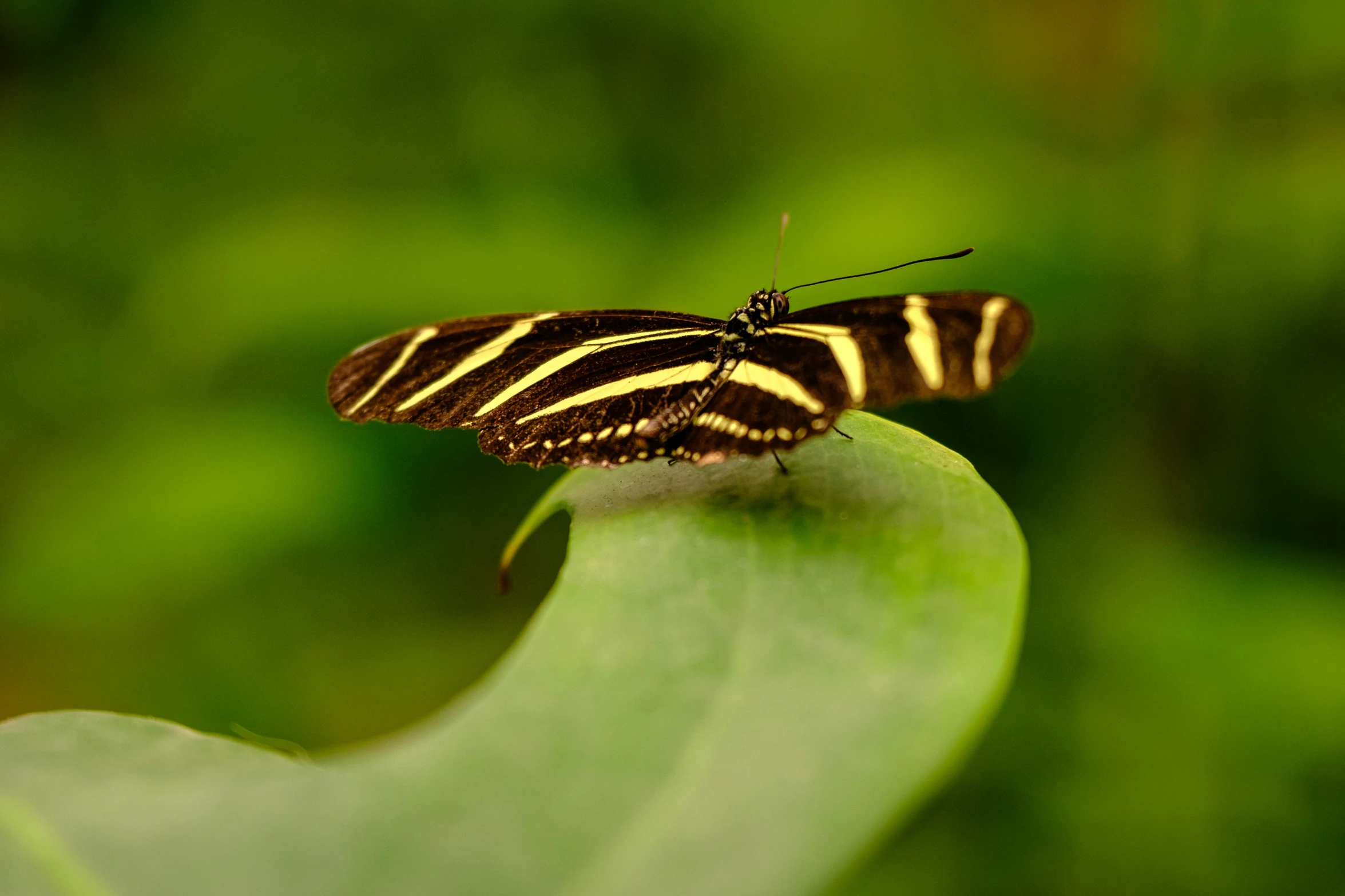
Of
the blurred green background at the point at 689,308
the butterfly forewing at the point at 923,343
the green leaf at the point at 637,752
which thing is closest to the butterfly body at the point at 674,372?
the butterfly forewing at the point at 923,343

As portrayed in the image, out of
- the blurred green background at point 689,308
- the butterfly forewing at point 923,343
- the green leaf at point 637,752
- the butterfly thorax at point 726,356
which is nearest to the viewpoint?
the green leaf at point 637,752

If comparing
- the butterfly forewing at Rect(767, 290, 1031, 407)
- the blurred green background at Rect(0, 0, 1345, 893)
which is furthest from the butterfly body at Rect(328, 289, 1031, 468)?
the blurred green background at Rect(0, 0, 1345, 893)

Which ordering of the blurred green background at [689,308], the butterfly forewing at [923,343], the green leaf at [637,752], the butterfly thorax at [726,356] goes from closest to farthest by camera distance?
the green leaf at [637,752] < the butterfly forewing at [923,343] < the butterfly thorax at [726,356] < the blurred green background at [689,308]

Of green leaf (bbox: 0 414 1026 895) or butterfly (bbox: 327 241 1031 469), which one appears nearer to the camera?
green leaf (bbox: 0 414 1026 895)

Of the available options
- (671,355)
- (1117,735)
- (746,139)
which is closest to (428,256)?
(746,139)

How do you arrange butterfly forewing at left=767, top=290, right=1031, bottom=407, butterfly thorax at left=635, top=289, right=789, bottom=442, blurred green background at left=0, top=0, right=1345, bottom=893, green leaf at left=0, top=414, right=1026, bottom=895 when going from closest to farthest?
1. green leaf at left=0, top=414, right=1026, bottom=895
2. butterfly forewing at left=767, top=290, right=1031, bottom=407
3. butterfly thorax at left=635, top=289, right=789, bottom=442
4. blurred green background at left=0, top=0, right=1345, bottom=893

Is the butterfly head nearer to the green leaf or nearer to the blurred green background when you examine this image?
the green leaf

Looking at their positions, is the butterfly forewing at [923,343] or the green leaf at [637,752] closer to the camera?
the green leaf at [637,752]

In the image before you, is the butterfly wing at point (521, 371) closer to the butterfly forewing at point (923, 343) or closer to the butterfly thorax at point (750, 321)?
the butterfly thorax at point (750, 321)
